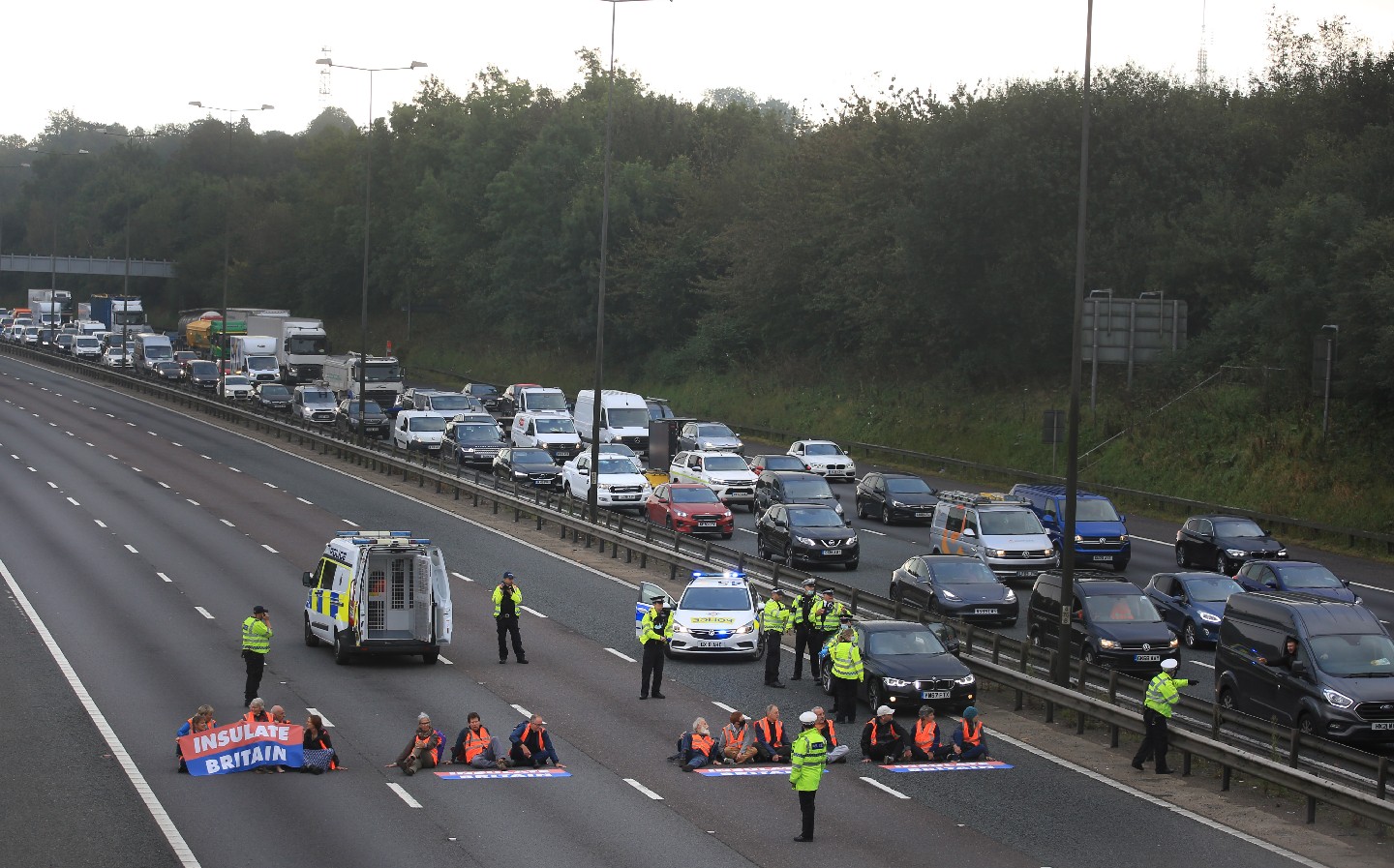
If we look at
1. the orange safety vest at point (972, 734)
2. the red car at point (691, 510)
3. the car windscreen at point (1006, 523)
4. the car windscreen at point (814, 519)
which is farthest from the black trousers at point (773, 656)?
the red car at point (691, 510)

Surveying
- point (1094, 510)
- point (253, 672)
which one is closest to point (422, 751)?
point (253, 672)

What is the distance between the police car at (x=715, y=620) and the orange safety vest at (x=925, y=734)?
23.2ft

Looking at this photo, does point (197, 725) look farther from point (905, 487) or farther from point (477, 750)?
point (905, 487)

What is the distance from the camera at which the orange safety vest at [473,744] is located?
21922 mm

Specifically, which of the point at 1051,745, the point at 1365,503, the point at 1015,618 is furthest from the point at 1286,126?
the point at 1051,745

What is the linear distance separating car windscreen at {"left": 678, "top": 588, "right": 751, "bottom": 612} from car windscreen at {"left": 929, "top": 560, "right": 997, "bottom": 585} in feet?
14.8

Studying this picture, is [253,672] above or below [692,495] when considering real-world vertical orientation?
below

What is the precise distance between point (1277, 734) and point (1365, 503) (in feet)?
90.2

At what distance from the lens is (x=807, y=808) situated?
1828 cm

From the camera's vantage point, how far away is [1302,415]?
170ft

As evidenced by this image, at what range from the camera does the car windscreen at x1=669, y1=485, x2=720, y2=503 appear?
44562mm

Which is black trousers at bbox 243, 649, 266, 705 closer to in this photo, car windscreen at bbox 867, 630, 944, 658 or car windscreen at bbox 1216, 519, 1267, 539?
car windscreen at bbox 867, 630, 944, 658

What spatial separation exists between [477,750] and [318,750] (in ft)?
6.78

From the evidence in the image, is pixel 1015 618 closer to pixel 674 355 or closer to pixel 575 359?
pixel 674 355
